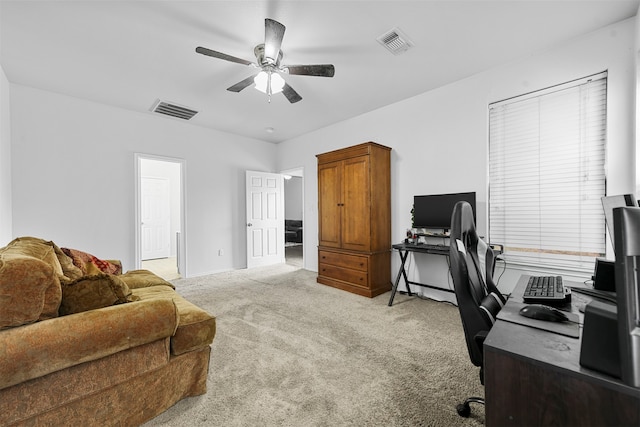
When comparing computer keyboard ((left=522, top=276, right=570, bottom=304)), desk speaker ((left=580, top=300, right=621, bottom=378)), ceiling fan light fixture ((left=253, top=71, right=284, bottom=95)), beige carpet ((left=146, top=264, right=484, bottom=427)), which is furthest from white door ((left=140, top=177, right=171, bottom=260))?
desk speaker ((left=580, top=300, right=621, bottom=378))

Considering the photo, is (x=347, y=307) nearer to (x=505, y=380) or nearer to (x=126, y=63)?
(x=505, y=380)

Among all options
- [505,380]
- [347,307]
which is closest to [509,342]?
[505,380]

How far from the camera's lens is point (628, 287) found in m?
0.63

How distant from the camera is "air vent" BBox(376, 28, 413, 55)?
2.35 metres

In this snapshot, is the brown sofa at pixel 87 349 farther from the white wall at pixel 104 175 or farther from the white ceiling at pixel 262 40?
the white wall at pixel 104 175

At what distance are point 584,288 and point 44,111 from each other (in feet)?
18.8

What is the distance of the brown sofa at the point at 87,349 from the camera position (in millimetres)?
1109

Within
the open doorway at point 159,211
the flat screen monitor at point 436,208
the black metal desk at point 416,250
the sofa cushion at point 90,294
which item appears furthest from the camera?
the open doorway at point 159,211

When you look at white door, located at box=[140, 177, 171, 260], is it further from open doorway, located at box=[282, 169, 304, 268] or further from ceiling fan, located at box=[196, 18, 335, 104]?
ceiling fan, located at box=[196, 18, 335, 104]

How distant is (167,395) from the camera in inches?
60.0

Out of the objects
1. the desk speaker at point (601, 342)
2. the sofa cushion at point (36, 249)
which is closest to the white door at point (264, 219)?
the sofa cushion at point (36, 249)

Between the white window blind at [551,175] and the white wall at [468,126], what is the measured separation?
3.7 inches

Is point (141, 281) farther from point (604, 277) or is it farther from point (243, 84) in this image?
point (604, 277)

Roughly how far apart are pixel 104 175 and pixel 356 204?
3.77 m
